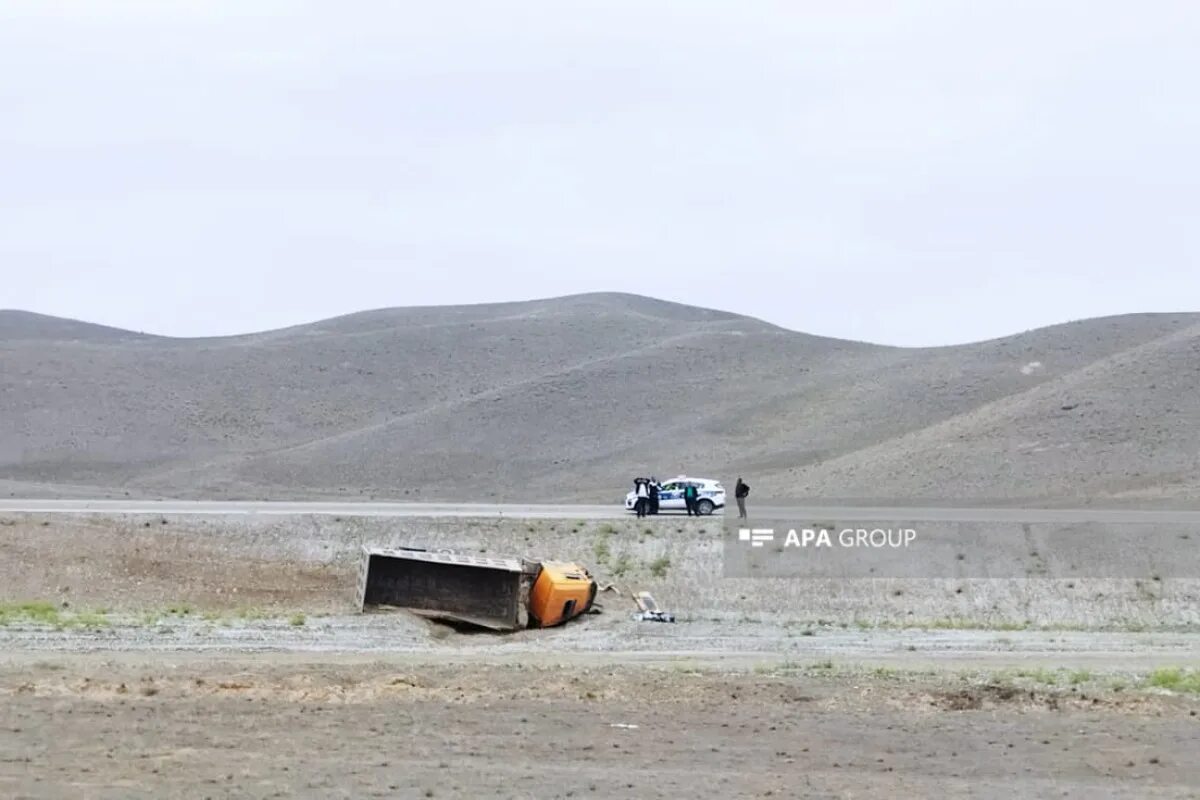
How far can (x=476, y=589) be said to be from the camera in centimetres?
3209

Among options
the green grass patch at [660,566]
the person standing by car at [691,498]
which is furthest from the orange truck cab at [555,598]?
the person standing by car at [691,498]

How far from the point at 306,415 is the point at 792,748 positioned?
93.3 meters

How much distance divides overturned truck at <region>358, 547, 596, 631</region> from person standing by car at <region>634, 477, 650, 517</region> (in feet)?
46.6

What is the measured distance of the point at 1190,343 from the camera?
288 ft

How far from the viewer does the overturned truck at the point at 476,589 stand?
104 ft

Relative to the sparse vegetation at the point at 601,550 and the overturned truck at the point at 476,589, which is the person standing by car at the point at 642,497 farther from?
the overturned truck at the point at 476,589

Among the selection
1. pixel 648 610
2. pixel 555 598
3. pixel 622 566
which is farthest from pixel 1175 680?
pixel 622 566

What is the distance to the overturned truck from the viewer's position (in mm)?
31812

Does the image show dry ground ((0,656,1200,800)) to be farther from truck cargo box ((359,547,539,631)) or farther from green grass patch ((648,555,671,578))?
green grass patch ((648,555,671,578))

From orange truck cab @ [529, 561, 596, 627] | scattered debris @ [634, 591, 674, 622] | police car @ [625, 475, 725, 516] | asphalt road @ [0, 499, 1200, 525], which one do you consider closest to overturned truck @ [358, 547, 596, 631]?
orange truck cab @ [529, 561, 596, 627]

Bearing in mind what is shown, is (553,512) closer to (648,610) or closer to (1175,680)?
(648,610)

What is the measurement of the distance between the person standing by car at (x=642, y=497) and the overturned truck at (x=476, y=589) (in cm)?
1421

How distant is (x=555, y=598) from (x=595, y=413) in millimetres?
67916

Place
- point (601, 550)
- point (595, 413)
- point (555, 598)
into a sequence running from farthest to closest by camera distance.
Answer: point (595, 413) < point (601, 550) < point (555, 598)
